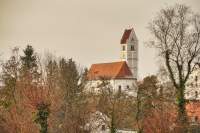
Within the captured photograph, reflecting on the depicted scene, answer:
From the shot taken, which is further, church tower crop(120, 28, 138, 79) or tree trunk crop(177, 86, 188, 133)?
church tower crop(120, 28, 138, 79)

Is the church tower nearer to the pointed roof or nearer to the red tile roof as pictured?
the red tile roof

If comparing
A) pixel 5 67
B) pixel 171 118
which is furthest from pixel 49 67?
pixel 171 118

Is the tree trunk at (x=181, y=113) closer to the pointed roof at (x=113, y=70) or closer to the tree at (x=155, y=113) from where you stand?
the tree at (x=155, y=113)

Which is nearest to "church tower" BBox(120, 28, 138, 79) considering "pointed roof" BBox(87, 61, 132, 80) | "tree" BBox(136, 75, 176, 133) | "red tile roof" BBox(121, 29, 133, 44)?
"red tile roof" BBox(121, 29, 133, 44)

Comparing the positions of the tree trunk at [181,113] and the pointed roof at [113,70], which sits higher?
the pointed roof at [113,70]

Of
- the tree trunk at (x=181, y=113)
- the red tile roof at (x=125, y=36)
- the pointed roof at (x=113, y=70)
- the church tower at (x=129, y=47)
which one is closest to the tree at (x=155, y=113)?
the tree trunk at (x=181, y=113)

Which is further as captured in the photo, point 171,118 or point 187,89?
point 187,89

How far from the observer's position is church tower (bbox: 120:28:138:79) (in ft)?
313

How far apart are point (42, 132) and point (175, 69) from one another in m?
7.19

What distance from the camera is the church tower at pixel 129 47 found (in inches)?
3750

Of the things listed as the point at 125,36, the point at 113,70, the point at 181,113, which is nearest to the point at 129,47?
the point at 125,36

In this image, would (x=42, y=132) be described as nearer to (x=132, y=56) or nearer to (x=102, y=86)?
(x=102, y=86)

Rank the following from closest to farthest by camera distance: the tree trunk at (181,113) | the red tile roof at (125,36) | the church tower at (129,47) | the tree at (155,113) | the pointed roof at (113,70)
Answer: the tree trunk at (181,113)
the tree at (155,113)
the pointed roof at (113,70)
the red tile roof at (125,36)
the church tower at (129,47)

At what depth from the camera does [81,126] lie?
3403cm
